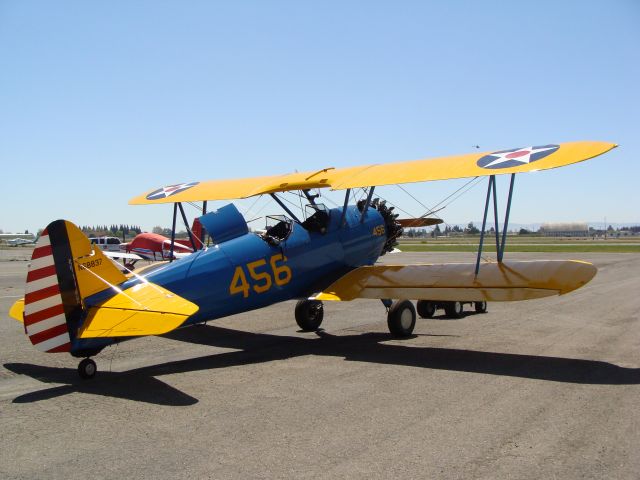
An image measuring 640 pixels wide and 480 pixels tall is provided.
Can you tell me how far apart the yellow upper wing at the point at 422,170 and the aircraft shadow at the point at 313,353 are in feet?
8.22

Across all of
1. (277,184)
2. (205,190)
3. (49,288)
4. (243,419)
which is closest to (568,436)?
(243,419)

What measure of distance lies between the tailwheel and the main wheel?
4909 millimetres

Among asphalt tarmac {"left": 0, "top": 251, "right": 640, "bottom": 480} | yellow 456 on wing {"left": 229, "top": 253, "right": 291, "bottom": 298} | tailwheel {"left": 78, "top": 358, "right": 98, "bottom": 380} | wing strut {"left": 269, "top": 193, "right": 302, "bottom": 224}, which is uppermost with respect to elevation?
wing strut {"left": 269, "top": 193, "right": 302, "bottom": 224}

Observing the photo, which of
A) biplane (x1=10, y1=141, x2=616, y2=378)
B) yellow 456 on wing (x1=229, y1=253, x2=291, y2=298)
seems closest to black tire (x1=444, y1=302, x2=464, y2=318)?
biplane (x1=10, y1=141, x2=616, y2=378)

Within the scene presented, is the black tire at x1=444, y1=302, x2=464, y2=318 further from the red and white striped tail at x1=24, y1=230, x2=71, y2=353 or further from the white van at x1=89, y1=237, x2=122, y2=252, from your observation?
the white van at x1=89, y1=237, x2=122, y2=252

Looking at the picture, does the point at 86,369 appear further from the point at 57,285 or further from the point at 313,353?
the point at 313,353

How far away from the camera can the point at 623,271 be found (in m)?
24.8

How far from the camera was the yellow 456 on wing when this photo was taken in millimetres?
8406

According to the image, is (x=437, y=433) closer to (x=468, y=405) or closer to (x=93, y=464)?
(x=468, y=405)

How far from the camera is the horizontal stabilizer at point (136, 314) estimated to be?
626 centimetres

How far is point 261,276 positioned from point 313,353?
142cm

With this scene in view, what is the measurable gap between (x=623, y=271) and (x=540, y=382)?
21.2m

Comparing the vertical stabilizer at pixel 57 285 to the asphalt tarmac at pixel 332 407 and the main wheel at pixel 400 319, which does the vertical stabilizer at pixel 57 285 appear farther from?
the main wheel at pixel 400 319

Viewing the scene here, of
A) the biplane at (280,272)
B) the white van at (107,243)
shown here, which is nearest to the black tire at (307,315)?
the biplane at (280,272)
